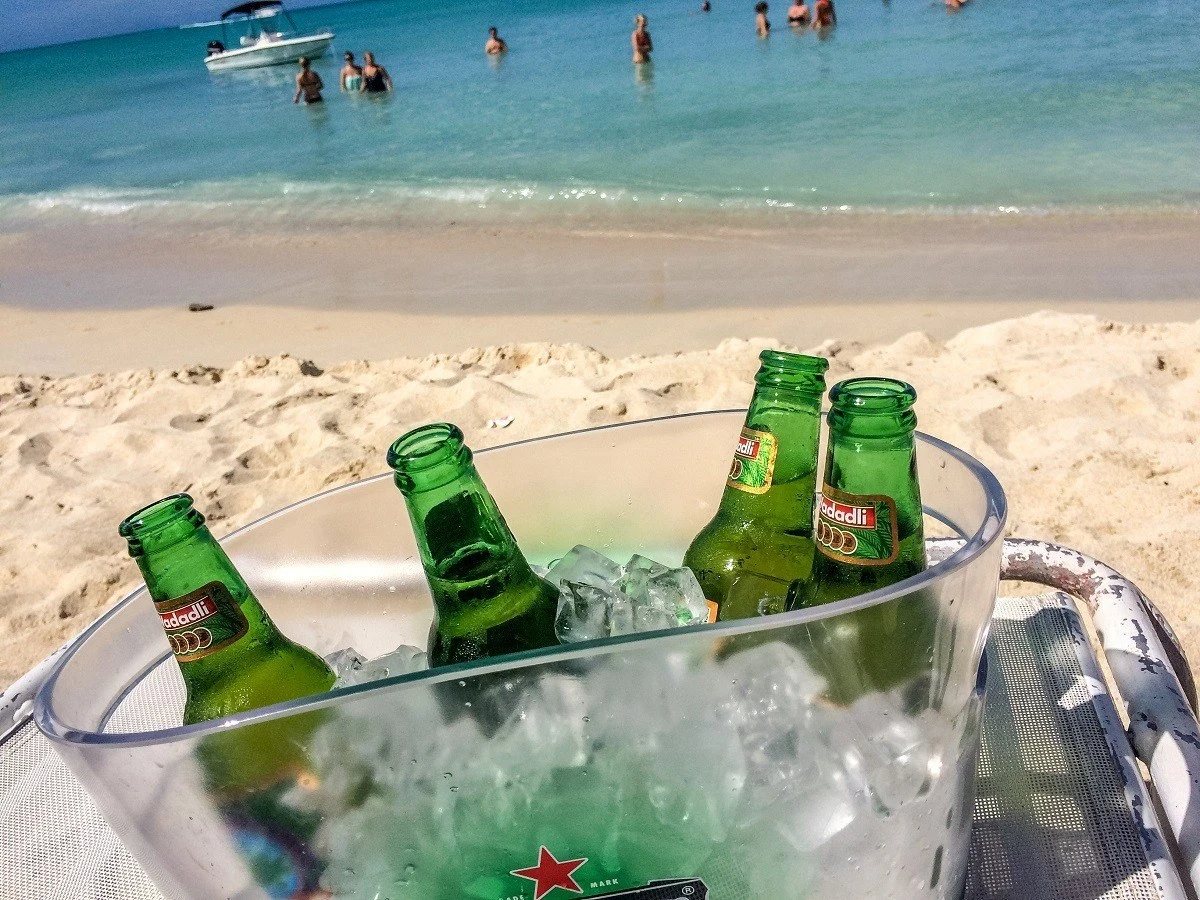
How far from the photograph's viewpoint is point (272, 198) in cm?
821

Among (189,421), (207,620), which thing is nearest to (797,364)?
(207,620)

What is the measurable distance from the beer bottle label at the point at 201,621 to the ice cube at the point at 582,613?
0.26 m

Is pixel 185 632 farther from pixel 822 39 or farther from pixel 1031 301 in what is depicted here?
pixel 822 39

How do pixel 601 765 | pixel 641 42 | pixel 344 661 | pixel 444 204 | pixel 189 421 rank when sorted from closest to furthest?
1. pixel 601 765
2. pixel 344 661
3. pixel 189 421
4. pixel 444 204
5. pixel 641 42

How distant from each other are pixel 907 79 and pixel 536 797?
11110 millimetres

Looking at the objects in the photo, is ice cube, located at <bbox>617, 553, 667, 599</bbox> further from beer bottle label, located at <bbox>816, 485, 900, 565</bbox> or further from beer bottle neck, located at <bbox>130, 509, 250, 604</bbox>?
beer bottle neck, located at <bbox>130, 509, 250, 604</bbox>

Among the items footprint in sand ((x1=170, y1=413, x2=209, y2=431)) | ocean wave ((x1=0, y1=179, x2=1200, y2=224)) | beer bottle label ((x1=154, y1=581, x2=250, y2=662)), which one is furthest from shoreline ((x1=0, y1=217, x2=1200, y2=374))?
beer bottle label ((x1=154, y1=581, x2=250, y2=662))

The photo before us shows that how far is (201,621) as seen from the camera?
2.33 feet

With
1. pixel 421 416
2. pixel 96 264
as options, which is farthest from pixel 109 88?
pixel 421 416

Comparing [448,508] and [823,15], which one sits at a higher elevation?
[448,508]

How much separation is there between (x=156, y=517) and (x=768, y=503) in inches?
20.2

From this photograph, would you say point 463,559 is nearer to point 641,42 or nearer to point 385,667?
point 385,667

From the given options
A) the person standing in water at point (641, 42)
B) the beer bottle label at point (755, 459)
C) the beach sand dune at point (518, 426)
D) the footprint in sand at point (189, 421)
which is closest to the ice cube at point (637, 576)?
the beer bottle label at point (755, 459)

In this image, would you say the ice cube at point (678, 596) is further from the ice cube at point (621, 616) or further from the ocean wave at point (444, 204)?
the ocean wave at point (444, 204)
